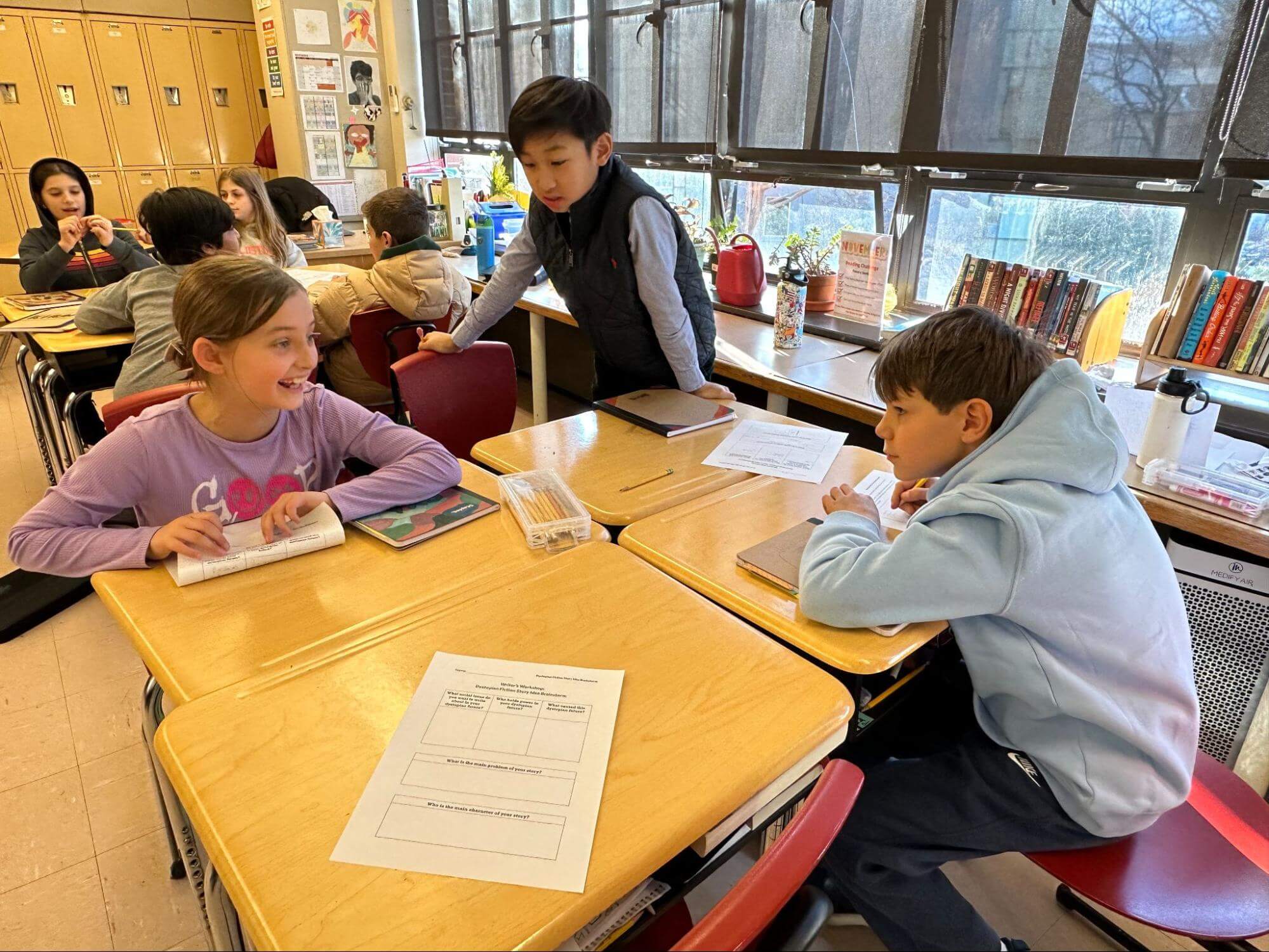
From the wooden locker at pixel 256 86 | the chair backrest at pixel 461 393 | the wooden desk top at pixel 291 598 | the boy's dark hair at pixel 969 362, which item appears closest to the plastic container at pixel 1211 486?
the boy's dark hair at pixel 969 362

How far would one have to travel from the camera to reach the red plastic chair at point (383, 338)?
261cm

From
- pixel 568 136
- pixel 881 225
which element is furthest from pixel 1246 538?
pixel 881 225

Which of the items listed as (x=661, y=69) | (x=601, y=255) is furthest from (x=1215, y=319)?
(x=661, y=69)

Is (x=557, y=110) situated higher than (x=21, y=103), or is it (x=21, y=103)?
(x=21, y=103)

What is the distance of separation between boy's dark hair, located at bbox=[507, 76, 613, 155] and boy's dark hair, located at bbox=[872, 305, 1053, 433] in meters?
1.05

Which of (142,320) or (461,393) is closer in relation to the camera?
(461,393)

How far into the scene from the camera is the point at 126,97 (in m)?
5.78

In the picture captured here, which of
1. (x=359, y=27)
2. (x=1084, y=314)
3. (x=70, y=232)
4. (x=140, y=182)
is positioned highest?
(x=359, y=27)

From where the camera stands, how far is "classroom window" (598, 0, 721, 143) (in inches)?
A: 139

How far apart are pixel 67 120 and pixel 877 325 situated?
19.8 ft

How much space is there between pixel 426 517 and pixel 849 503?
0.72 meters

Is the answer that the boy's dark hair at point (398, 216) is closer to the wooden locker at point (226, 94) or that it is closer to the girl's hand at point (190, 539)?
the girl's hand at point (190, 539)

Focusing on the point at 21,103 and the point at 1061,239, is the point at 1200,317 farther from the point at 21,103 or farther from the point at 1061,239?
the point at 21,103

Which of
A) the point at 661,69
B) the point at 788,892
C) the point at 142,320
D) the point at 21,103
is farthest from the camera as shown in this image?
the point at 21,103
